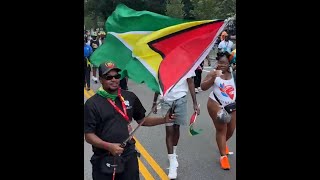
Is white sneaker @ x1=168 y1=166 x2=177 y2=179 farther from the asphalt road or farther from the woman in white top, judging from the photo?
the woman in white top

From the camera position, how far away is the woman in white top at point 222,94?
6.38 metres

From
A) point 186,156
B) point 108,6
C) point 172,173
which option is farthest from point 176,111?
point 108,6

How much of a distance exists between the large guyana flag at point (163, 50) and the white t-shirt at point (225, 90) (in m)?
1.97

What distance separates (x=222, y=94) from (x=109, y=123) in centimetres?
280

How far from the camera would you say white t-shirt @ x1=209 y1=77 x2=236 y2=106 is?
645cm

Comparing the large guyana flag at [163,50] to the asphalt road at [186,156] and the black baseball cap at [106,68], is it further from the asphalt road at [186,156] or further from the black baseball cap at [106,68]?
the asphalt road at [186,156]

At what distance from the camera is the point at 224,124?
21.4 ft

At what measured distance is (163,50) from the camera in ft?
15.0

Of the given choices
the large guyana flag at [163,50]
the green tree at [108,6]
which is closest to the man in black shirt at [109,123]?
the large guyana flag at [163,50]

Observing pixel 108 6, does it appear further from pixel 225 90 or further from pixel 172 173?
pixel 172 173

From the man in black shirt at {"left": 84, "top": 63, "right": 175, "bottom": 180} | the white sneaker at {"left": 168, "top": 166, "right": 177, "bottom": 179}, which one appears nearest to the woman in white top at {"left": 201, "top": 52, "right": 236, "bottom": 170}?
the white sneaker at {"left": 168, "top": 166, "right": 177, "bottom": 179}
